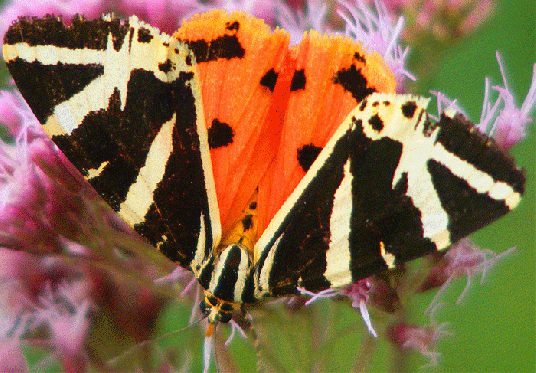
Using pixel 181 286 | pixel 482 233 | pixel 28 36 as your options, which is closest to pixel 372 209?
pixel 181 286

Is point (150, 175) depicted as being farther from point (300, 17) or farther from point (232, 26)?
point (300, 17)

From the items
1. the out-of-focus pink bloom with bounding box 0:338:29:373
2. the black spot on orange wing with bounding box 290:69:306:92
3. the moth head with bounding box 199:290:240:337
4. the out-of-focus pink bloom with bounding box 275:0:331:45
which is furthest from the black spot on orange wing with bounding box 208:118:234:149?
the out-of-focus pink bloom with bounding box 0:338:29:373

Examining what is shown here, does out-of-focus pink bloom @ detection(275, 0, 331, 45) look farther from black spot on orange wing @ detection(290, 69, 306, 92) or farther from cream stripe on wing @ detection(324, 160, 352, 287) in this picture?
cream stripe on wing @ detection(324, 160, 352, 287)

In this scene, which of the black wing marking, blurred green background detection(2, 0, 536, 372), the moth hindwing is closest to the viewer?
the black wing marking

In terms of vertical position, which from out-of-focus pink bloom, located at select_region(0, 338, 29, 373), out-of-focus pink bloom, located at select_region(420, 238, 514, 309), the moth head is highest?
out-of-focus pink bloom, located at select_region(420, 238, 514, 309)

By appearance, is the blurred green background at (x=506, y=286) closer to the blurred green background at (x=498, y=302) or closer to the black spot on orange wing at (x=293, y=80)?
the blurred green background at (x=498, y=302)

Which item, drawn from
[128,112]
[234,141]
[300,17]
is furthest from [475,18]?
[128,112]


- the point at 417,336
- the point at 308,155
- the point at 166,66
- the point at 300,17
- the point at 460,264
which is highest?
the point at 300,17

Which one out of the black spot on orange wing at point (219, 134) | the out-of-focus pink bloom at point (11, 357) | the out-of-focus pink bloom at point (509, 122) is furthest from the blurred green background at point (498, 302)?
the black spot on orange wing at point (219, 134)
